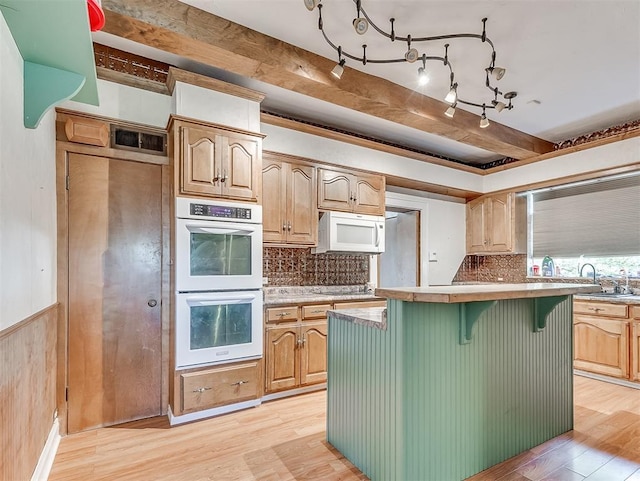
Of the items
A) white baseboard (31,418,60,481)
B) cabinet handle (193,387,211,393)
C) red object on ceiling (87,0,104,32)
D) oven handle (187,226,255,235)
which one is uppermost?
red object on ceiling (87,0,104,32)

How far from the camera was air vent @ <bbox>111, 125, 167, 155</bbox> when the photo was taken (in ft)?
8.97

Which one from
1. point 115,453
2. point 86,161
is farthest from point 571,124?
point 115,453

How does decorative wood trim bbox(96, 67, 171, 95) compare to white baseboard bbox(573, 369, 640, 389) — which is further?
white baseboard bbox(573, 369, 640, 389)

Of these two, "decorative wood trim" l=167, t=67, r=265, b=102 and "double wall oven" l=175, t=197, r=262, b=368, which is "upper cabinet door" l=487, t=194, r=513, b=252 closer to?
"double wall oven" l=175, t=197, r=262, b=368

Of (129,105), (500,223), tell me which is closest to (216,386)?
(129,105)

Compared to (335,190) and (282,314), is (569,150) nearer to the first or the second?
(335,190)

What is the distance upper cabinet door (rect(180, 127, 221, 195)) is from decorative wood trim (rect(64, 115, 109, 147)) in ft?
1.87

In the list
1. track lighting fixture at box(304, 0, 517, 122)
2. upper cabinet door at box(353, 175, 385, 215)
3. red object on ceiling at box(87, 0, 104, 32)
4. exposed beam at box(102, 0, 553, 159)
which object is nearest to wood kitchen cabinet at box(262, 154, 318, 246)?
upper cabinet door at box(353, 175, 385, 215)

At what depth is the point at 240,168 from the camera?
295cm

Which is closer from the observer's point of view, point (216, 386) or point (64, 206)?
point (64, 206)

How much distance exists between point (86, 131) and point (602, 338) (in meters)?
5.14

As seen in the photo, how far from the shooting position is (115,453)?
7.39ft

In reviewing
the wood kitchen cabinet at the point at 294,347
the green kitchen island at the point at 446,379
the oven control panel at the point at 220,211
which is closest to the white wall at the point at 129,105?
the oven control panel at the point at 220,211

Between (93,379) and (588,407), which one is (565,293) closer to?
(588,407)
